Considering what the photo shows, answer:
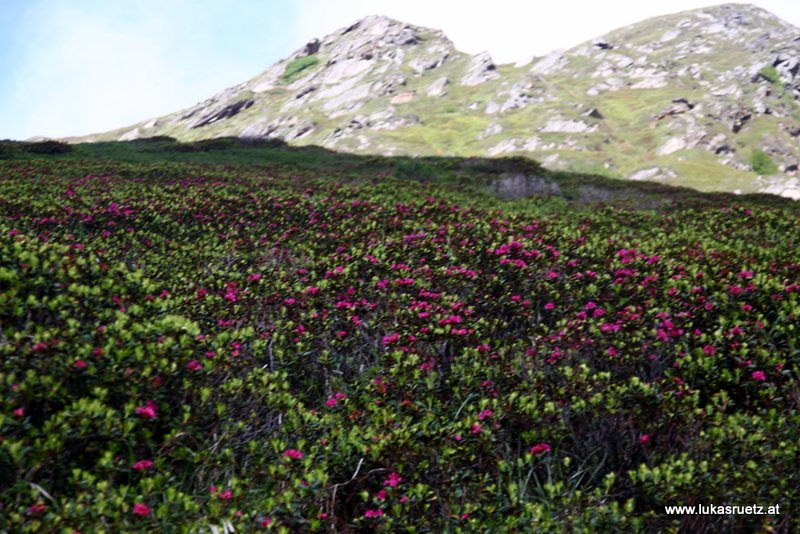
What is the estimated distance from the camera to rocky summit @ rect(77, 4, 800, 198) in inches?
3720

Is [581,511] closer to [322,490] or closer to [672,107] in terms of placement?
[322,490]

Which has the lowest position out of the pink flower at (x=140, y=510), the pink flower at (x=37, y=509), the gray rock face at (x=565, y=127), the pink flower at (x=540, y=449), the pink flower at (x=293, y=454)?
the pink flower at (x=540, y=449)

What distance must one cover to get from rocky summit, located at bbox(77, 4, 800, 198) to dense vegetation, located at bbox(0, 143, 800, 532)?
60.9 metres

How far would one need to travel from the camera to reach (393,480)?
13.4 feet

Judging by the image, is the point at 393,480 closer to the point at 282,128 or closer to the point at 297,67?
the point at 282,128

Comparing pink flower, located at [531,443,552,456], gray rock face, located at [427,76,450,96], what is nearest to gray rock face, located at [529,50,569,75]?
gray rock face, located at [427,76,450,96]

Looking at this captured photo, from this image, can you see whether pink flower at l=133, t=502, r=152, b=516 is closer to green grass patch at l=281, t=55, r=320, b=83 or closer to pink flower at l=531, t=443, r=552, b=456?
pink flower at l=531, t=443, r=552, b=456

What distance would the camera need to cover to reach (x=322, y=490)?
3.95 meters

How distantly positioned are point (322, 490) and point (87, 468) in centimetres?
176

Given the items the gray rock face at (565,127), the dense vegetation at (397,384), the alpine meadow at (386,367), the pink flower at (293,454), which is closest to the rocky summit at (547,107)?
the gray rock face at (565,127)

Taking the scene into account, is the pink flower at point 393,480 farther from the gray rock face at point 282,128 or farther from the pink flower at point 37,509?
the gray rock face at point 282,128

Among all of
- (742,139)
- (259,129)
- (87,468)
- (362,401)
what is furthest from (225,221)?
(259,129)

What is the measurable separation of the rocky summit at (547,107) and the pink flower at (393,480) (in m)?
64.8

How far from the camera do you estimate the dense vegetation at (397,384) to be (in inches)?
152
